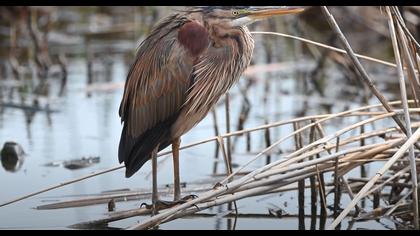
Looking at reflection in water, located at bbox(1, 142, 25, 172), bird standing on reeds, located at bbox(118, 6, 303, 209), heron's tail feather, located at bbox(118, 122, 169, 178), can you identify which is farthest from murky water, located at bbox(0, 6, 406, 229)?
bird standing on reeds, located at bbox(118, 6, 303, 209)

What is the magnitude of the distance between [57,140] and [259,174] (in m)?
2.89

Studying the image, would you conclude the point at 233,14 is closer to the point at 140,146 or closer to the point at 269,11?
the point at 269,11

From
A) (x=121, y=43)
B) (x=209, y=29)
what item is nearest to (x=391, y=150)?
(x=209, y=29)

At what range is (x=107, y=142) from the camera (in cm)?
654

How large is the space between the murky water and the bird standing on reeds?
0.44 m

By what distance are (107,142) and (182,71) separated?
6.93 ft

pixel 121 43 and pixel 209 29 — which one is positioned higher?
pixel 121 43

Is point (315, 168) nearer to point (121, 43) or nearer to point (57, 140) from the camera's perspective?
point (57, 140)

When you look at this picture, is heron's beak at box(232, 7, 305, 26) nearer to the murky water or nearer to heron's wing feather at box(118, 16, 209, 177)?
heron's wing feather at box(118, 16, 209, 177)

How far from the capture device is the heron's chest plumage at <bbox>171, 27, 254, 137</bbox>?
454cm

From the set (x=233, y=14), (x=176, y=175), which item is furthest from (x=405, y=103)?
(x=176, y=175)

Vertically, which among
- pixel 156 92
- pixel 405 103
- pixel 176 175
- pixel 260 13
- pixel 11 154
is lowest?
pixel 176 175

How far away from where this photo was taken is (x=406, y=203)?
4.50 metres

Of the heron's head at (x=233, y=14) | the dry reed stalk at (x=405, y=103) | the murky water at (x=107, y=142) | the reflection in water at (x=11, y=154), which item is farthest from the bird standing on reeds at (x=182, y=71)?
the reflection in water at (x=11, y=154)
